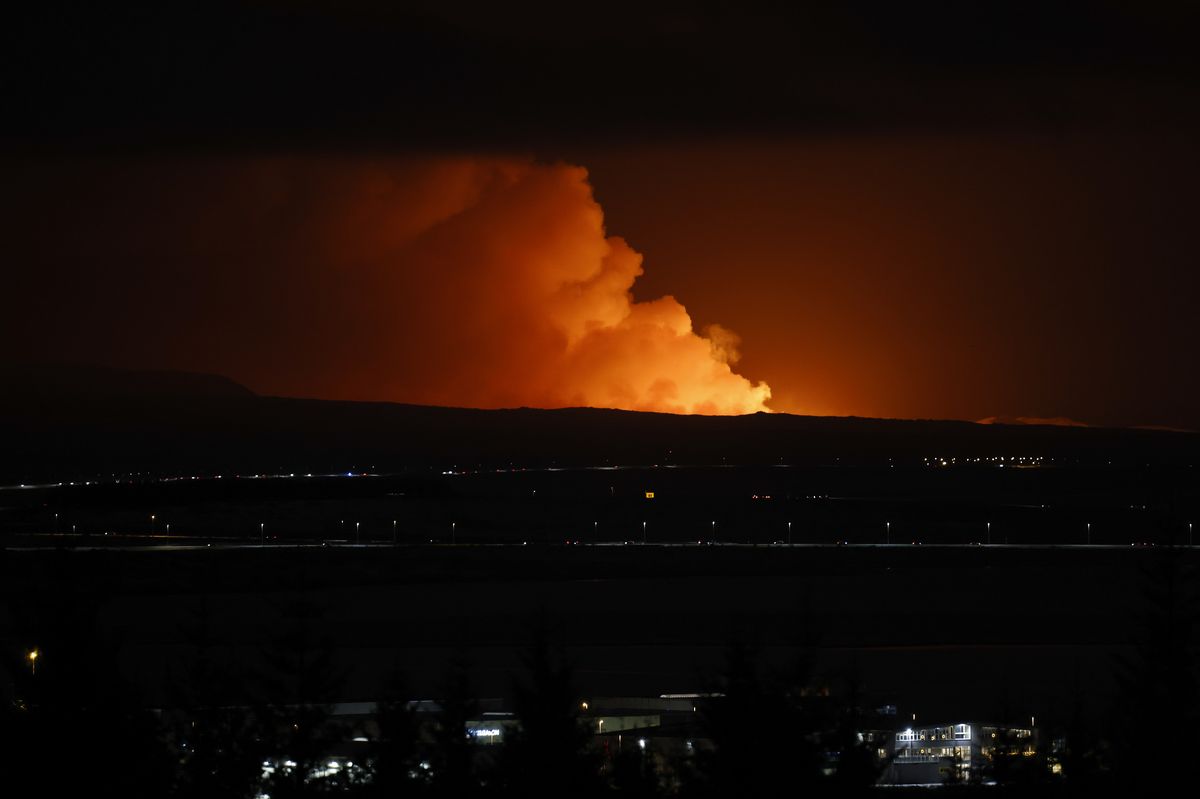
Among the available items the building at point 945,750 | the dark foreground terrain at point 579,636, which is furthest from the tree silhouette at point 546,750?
the building at point 945,750

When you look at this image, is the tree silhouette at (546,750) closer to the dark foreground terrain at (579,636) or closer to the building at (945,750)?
the dark foreground terrain at (579,636)

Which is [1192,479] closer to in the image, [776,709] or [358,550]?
[358,550]

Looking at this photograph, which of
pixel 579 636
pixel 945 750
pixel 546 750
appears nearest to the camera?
pixel 546 750

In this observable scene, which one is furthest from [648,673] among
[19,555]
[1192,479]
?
[1192,479]

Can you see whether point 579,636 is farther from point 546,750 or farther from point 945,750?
point 546,750

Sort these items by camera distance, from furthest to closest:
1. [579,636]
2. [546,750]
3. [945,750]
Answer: [579,636], [945,750], [546,750]

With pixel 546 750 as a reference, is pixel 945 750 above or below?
above

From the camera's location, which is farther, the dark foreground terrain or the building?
the building

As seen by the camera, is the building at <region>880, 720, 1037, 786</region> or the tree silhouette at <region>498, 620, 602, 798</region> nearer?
the tree silhouette at <region>498, 620, 602, 798</region>

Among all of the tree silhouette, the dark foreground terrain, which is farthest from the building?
the tree silhouette

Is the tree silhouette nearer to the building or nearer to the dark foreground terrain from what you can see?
the dark foreground terrain

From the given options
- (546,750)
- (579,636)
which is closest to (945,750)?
(546,750)
